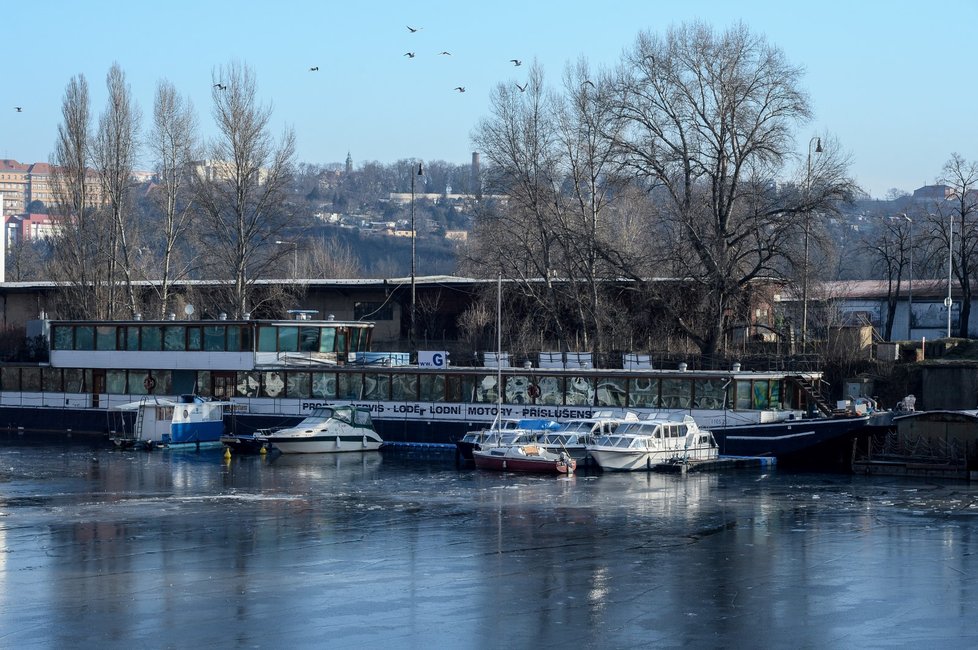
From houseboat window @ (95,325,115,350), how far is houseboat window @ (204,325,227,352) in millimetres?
6285

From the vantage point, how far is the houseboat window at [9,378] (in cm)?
7362

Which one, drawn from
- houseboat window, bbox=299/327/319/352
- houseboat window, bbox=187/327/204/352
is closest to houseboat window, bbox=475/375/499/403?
houseboat window, bbox=299/327/319/352

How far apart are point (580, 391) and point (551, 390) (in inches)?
57.4

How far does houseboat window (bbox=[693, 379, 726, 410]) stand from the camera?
5653 cm

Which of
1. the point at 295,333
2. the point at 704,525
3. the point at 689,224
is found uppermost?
the point at 689,224

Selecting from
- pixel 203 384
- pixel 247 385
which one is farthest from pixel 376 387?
pixel 203 384

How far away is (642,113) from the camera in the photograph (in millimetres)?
64688

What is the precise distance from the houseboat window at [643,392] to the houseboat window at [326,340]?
1733 centimetres

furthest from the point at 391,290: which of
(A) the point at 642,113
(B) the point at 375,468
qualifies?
(B) the point at 375,468

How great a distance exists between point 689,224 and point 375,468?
65.9 ft

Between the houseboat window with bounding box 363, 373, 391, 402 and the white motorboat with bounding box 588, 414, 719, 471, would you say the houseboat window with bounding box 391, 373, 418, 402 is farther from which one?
the white motorboat with bounding box 588, 414, 719, 471

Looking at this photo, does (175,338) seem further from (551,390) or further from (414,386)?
(551,390)

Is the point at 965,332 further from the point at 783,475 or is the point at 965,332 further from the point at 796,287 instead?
the point at 783,475

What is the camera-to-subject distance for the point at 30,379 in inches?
2886
